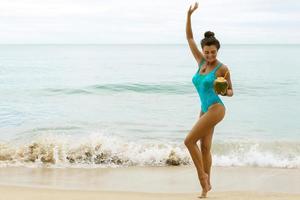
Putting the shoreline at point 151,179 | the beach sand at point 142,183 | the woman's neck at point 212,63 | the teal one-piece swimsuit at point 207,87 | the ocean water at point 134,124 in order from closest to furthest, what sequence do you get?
the teal one-piece swimsuit at point 207,87 → the woman's neck at point 212,63 → the beach sand at point 142,183 → the shoreline at point 151,179 → the ocean water at point 134,124

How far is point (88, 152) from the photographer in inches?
355

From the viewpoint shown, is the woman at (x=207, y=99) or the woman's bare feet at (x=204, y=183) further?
the woman's bare feet at (x=204, y=183)

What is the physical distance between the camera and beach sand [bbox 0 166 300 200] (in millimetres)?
5500

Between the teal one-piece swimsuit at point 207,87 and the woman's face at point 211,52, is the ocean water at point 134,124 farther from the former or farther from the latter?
the woman's face at point 211,52

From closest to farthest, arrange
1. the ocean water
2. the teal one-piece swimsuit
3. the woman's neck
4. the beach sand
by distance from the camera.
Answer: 1. the teal one-piece swimsuit
2. the woman's neck
3. the beach sand
4. the ocean water

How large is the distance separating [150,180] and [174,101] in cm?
1316

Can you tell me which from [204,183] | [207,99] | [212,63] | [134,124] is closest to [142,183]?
[204,183]

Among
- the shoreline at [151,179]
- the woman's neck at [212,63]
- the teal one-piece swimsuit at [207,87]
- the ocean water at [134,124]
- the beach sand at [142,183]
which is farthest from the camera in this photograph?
the ocean water at [134,124]

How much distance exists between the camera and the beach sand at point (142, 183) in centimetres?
550

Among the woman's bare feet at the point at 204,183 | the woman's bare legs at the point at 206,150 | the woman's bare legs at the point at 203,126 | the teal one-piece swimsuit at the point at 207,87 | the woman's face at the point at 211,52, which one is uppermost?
the woman's face at the point at 211,52
